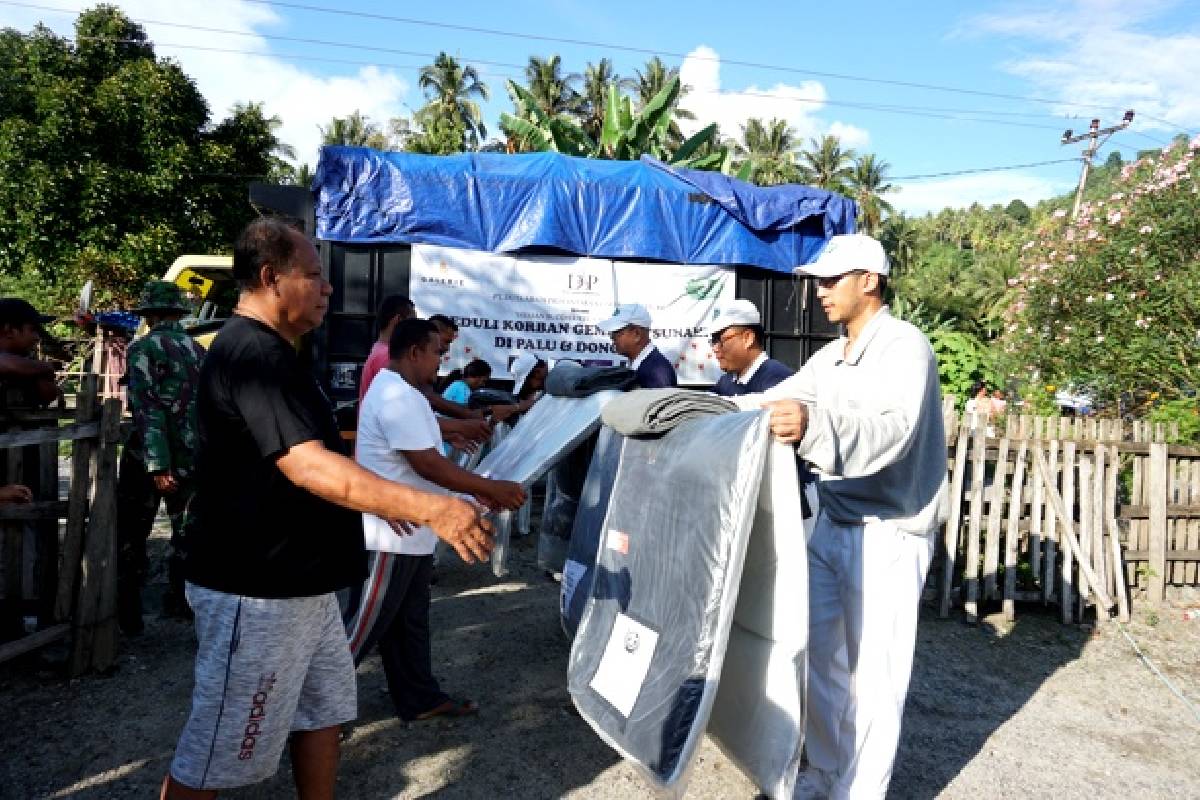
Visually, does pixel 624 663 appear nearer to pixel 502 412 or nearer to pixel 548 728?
pixel 548 728

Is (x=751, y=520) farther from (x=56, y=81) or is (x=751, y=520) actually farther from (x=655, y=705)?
(x=56, y=81)

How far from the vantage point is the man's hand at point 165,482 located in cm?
434

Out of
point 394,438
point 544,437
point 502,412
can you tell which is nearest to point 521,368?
point 502,412

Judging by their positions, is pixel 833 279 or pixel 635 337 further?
pixel 635 337

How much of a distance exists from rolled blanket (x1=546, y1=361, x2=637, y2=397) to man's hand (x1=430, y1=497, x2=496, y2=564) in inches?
85.8

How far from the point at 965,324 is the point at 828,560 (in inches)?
1148

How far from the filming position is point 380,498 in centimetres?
197

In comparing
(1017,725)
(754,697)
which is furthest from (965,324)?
(754,697)

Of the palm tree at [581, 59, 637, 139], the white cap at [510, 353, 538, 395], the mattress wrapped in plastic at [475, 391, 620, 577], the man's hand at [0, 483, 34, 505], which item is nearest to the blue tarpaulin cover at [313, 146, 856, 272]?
the white cap at [510, 353, 538, 395]

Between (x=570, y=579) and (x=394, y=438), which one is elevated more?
(x=394, y=438)

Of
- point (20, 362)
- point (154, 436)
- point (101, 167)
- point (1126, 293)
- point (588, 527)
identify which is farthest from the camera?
point (101, 167)

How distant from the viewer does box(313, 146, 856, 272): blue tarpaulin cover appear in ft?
27.1

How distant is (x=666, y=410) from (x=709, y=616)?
81 cm

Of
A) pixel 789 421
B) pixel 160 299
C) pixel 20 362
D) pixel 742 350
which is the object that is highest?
pixel 160 299
